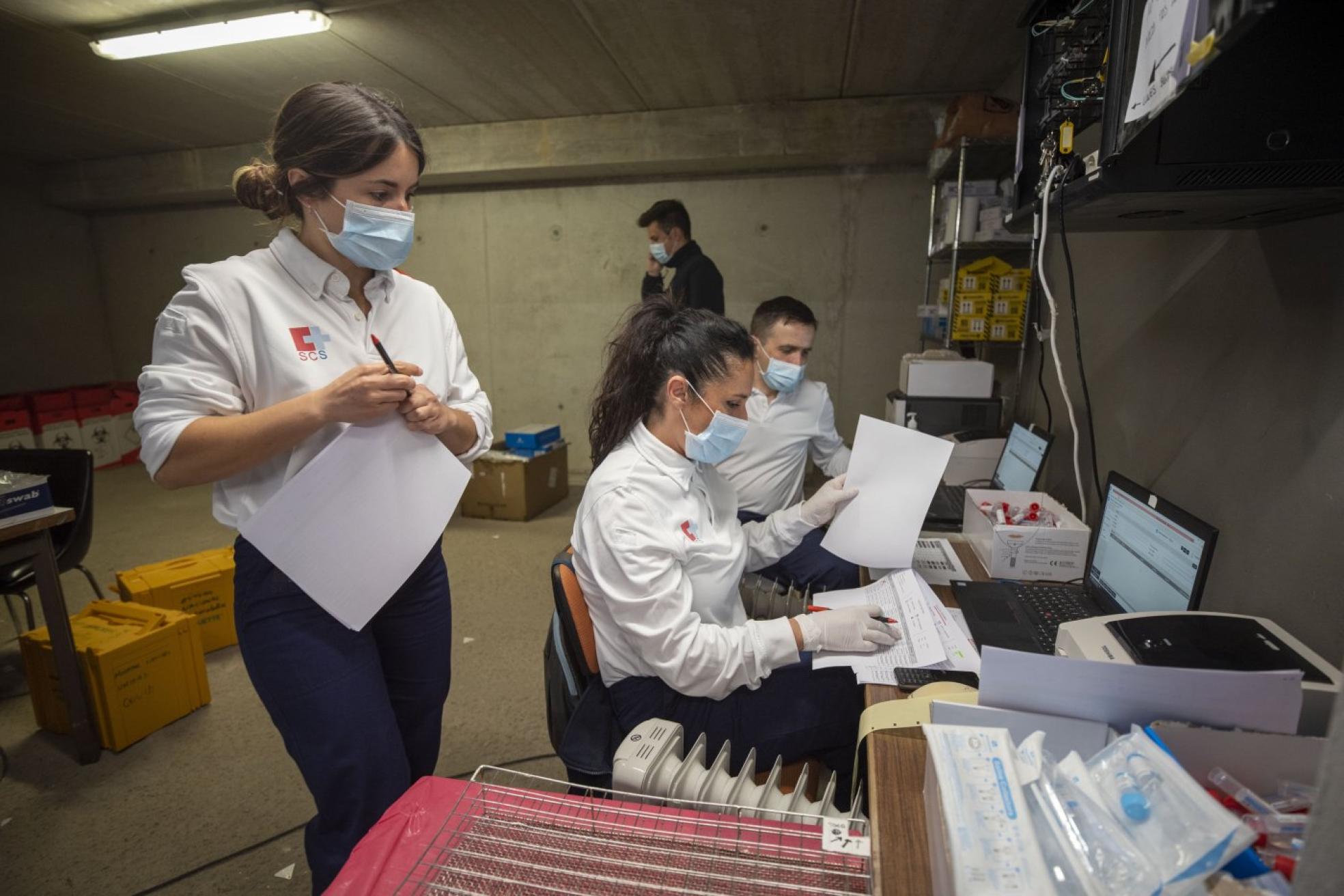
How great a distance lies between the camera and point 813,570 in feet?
6.19

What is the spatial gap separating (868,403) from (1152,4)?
12.6 feet

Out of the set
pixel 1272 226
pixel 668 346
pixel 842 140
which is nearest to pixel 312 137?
pixel 668 346

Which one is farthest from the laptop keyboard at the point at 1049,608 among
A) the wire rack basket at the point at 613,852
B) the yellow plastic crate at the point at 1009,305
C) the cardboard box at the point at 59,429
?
the cardboard box at the point at 59,429

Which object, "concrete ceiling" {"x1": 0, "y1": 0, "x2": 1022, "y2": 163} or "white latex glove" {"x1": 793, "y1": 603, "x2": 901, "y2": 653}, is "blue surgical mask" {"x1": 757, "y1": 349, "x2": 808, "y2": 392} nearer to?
"white latex glove" {"x1": 793, "y1": 603, "x2": 901, "y2": 653}

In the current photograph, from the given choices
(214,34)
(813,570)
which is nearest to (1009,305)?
(813,570)

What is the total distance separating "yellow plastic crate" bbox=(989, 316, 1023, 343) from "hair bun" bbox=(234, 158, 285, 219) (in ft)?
8.58

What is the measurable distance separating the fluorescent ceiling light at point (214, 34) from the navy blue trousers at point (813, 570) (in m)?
2.98

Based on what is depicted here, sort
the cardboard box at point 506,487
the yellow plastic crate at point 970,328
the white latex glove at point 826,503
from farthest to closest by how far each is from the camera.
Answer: the cardboard box at point 506,487 → the yellow plastic crate at point 970,328 → the white latex glove at point 826,503

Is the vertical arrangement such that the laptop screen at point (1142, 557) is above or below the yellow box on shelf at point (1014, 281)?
below

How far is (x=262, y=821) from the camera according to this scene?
68.6 inches

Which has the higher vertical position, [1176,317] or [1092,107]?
[1092,107]

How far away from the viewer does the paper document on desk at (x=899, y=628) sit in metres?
1.06

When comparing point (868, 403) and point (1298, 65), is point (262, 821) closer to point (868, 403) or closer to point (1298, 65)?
point (1298, 65)

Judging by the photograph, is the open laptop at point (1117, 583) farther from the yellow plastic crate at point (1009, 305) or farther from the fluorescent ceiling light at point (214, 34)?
the fluorescent ceiling light at point (214, 34)
